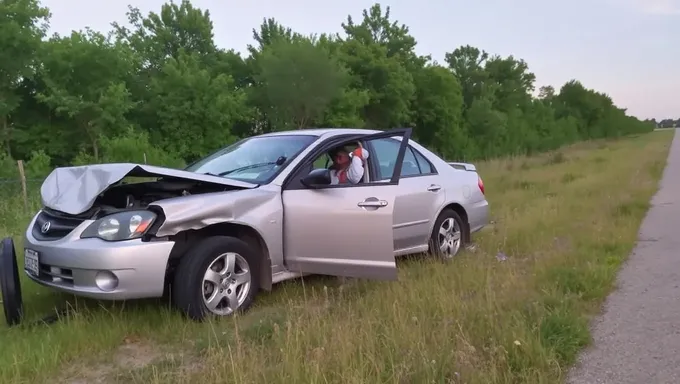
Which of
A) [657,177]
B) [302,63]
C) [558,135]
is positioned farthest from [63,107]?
[558,135]

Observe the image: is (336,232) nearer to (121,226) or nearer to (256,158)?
(256,158)

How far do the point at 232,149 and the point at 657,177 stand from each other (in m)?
15.8

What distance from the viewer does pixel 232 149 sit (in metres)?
6.09

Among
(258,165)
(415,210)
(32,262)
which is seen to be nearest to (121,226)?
(32,262)

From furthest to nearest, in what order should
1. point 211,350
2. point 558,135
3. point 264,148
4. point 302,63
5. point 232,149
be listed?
point 558,135 → point 302,63 → point 232,149 → point 264,148 → point 211,350

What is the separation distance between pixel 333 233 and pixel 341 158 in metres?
1.02

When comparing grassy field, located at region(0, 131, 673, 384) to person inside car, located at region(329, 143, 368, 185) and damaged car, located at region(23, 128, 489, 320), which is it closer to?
damaged car, located at region(23, 128, 489, 320)

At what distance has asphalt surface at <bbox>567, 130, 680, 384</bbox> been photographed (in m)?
3.48

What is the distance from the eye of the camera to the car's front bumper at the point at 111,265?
4062 mm

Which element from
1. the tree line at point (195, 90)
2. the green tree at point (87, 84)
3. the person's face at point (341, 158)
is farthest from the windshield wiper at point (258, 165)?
the green tree at point (87, 84)

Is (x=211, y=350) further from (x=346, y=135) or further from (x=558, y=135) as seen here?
(x=558, y=135)

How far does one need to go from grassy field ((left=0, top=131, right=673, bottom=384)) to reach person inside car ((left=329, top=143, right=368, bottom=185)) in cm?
98

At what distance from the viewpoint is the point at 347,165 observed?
555 cm

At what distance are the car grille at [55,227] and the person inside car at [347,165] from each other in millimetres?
2167
